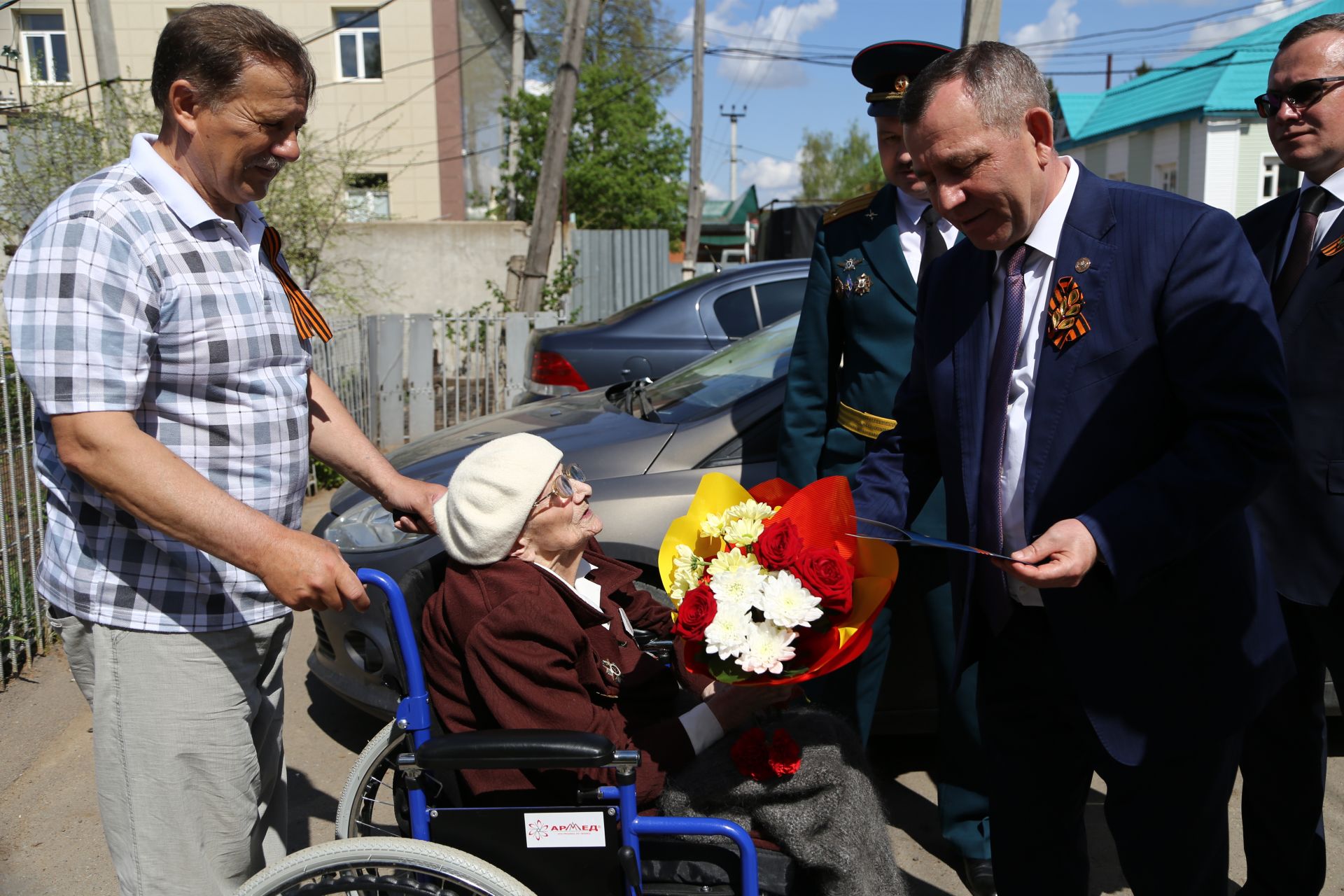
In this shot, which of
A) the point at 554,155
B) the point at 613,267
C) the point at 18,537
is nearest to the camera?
the point at 18,537

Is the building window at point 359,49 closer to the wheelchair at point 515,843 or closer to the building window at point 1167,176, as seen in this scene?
the building window at point 1167,176

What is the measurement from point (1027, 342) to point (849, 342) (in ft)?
3.89

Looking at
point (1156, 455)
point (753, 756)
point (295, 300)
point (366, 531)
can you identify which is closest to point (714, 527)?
point (753, 756)

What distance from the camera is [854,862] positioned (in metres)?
1.99

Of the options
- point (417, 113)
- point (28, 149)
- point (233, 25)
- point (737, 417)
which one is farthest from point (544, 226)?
point (417, 113)

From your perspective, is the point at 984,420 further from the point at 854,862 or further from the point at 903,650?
the point at 903,650

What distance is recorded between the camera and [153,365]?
1840 mm

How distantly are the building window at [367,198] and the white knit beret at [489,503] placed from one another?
1017 cm

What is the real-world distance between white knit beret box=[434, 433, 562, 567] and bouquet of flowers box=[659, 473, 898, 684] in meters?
0.37

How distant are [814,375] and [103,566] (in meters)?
2.00

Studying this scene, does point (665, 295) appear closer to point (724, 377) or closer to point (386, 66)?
point (724, 377)

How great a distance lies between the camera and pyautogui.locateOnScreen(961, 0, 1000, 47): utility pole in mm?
6867

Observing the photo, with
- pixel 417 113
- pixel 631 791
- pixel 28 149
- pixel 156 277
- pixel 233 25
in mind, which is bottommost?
pixel 631 791

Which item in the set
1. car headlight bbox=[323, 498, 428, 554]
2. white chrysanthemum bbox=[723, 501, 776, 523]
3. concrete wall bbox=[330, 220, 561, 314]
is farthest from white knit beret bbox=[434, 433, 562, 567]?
concrete wall bbox=[330, 220, 561, 314]
